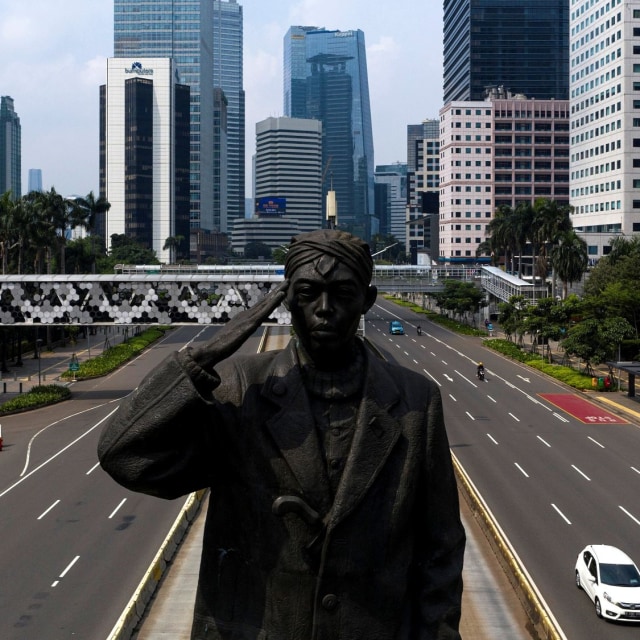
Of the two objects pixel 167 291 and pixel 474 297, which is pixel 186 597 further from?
pixel 474 297

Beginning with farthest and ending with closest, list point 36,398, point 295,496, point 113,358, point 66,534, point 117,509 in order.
A: point 113,358
point 36,398
point 117,509
point 66,534
point 295,496

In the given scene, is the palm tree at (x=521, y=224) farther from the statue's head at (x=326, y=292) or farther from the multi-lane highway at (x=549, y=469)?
the statue's head at (x=326, y=292)

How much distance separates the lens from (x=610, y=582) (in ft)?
70.4

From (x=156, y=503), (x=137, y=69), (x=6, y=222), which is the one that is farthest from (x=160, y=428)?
(x=137, y=69)

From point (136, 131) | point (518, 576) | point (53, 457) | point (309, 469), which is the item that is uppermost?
point (136, 131)

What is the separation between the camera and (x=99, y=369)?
66188mm

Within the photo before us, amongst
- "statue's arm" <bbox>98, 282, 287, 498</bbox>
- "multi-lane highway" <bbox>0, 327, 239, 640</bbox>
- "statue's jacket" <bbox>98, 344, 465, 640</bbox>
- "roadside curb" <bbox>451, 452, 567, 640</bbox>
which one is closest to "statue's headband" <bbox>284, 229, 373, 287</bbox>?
"statue's arm" <bbox>98, 282, 287, 498</bbox>

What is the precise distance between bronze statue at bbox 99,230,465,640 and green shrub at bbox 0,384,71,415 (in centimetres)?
4718

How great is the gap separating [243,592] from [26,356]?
248 ft

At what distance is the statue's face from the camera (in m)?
5.86

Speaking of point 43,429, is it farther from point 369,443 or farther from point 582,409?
point 369,443

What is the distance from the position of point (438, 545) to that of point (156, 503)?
2711 cm

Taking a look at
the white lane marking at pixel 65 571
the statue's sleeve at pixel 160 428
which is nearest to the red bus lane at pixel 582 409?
the white lane marking at pixel 65 571

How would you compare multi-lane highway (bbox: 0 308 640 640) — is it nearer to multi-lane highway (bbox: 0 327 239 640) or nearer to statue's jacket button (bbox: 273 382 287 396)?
multi-lane highway (bbox: 0 327 239 640)
